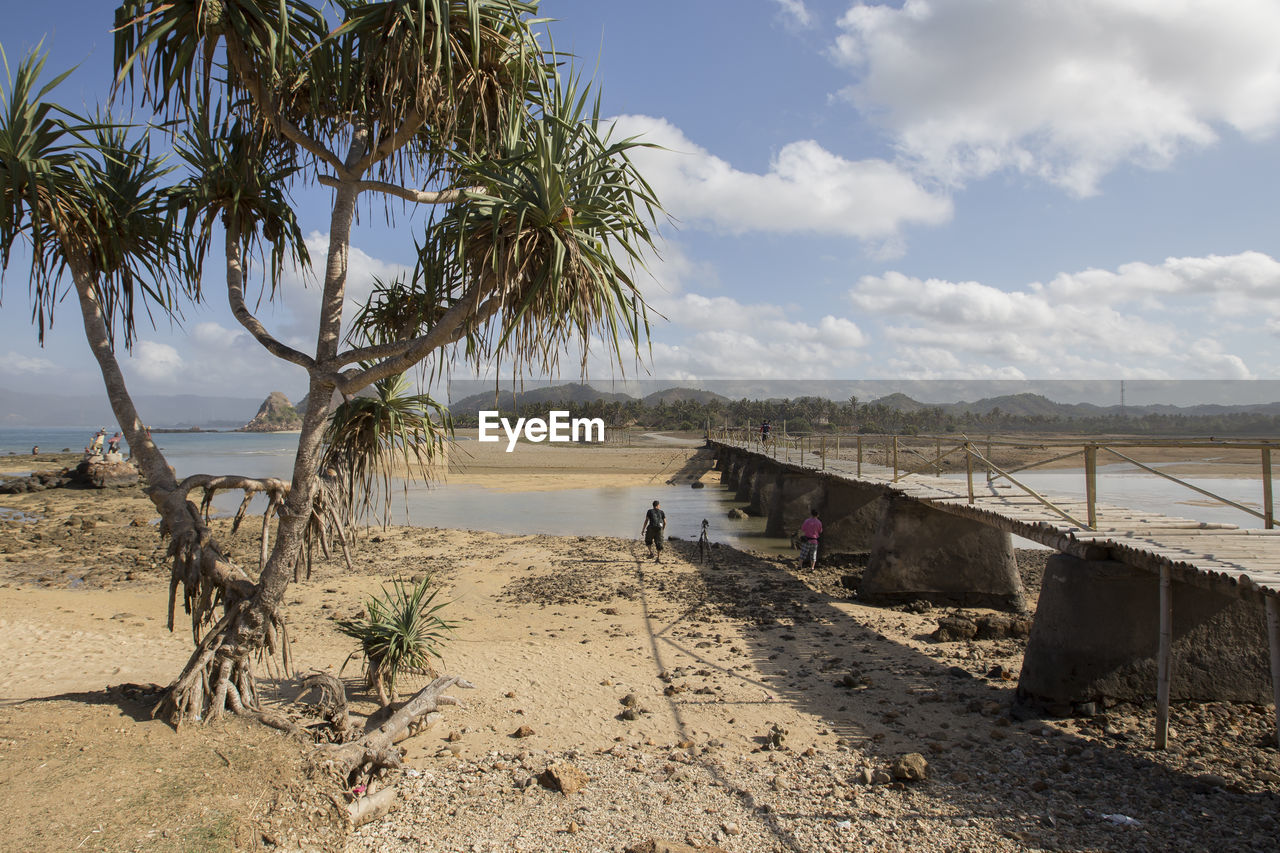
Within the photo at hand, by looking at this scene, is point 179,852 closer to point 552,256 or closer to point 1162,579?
point 552,256

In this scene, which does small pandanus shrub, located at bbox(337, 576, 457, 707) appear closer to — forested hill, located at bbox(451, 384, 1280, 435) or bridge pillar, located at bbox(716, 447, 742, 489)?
bridge pillar, located at bbox(716, 447, 742, 489)

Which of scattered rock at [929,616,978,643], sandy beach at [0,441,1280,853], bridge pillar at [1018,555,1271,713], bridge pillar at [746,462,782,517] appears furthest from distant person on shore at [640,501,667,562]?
bridge pillar at [1018,555,1271,713]

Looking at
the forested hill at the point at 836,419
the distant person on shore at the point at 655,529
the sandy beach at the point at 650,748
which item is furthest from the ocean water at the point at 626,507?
the forested hill at the point at 836,419

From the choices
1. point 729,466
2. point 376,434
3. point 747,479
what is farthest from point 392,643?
point 729,466

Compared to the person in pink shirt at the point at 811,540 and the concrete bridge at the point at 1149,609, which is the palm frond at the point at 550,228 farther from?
the person in pink shirt at the point at 811,540

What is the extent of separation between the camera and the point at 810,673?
7.75 m

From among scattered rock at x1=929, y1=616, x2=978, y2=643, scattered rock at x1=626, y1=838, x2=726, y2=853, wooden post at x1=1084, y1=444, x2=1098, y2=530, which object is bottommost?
scattered rock at x1=929, y1=616, x2=978, y2=643

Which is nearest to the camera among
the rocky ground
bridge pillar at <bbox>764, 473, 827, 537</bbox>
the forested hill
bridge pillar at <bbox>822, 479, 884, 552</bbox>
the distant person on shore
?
the rocky ground

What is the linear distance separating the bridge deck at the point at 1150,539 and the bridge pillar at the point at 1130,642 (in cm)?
25

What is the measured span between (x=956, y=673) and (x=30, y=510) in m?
26.7

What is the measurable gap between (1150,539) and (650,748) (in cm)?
459

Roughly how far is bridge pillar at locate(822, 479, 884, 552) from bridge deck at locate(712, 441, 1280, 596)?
16.4ft

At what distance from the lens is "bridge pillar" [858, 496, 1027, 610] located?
10773 mm

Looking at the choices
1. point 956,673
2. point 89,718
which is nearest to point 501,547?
point 956,673
